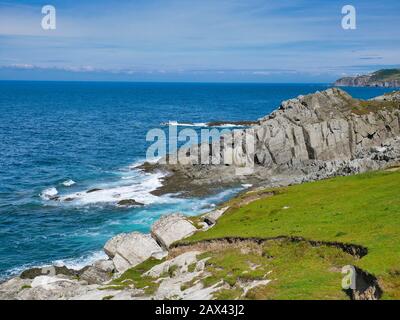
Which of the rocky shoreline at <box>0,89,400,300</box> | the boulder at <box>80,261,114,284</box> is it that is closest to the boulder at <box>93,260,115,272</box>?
the rocky shoreline at <box>0,89,400,300</box>

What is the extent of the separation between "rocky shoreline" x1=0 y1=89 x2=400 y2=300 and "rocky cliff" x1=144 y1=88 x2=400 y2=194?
0.66ft

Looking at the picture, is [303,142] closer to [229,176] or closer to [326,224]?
[229,176]

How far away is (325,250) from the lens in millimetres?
31953

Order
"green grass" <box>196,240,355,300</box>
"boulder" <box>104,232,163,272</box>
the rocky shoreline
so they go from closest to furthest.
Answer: "green grass" <box>196,240,355,300</box>, the rocky shoreline, "boulder" <box>104,232,163,272</box>

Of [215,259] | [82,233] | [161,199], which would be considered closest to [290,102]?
A: [161,199]

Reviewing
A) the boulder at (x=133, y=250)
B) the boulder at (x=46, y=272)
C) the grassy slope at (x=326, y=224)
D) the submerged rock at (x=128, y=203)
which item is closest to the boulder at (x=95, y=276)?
the boulder at (x=133, y=250)

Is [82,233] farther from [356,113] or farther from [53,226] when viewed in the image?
[356,113]

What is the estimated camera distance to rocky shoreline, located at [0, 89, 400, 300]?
36.0 m

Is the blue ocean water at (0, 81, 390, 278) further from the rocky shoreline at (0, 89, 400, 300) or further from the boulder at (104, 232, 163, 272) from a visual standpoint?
the boulder at (104, 232, 163, 272)

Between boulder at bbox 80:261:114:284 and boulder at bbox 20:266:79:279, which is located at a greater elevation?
boulder at bbox 80:261:114:284

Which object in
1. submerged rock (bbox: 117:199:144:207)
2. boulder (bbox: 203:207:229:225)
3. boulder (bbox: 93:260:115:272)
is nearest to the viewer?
boulder (bbox: 93:260:115:272)
